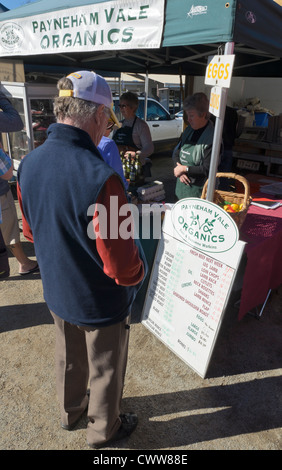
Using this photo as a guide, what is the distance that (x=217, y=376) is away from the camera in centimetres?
245

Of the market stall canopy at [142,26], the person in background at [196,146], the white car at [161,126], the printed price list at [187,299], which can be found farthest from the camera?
the white car at [161,126]

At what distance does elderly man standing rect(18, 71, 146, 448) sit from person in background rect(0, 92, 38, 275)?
1933 millimetres

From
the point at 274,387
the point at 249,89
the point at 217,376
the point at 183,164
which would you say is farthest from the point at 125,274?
the point at 249,89

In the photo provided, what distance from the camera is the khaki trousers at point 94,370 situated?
1642mm

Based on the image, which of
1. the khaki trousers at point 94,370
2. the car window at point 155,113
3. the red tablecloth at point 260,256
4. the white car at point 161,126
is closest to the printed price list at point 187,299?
the red tablecloth at point 260,256

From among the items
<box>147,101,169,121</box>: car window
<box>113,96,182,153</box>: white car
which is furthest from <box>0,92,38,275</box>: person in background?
<box>147,101,169,121</box>: car window

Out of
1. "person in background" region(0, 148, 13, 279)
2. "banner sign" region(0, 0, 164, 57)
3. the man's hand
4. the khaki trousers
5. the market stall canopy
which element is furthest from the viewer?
the man's hand

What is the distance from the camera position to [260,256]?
2650 mm

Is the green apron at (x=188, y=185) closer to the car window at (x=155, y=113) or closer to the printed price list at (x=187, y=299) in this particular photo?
the printed price list at (x=187, y=299)

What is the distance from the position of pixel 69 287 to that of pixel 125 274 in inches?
10.8

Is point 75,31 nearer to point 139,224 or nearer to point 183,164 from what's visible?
point 183,164

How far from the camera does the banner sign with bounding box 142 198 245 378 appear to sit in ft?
7.13

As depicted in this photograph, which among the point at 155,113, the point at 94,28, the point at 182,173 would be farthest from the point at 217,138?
the point at 155,113

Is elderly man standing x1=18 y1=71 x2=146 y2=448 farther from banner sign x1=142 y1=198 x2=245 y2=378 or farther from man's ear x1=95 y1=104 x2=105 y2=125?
banner sign x1=142 y1=198 x2=245 y2=378
